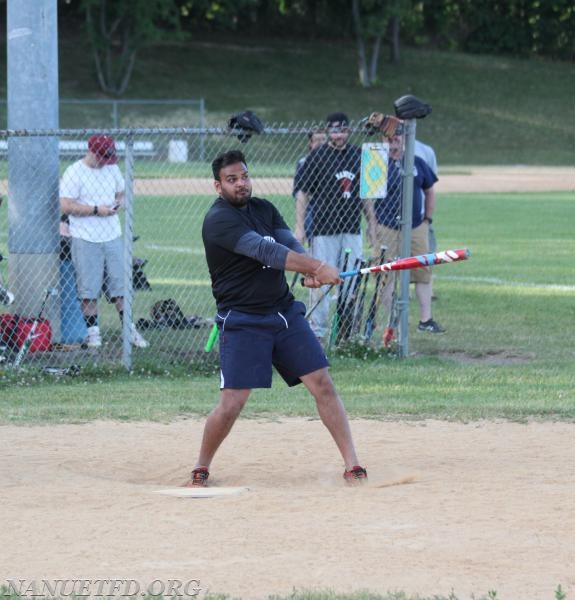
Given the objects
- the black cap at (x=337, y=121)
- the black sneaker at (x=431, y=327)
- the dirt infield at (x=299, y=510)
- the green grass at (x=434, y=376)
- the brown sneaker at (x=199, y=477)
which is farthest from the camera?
the black sneaker at (x=431, y=327)

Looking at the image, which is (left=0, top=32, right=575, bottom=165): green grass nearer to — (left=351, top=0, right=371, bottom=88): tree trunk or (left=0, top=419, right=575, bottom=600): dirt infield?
(left=351, top=0, right=371, bottom=88): tree trunk

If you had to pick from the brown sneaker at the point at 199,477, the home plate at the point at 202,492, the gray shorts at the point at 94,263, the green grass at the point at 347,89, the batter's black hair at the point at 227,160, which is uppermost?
the batter's black hair at the point at 227,160

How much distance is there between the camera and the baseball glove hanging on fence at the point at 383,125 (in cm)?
1136

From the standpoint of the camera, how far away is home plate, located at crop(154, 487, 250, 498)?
22.3 ft

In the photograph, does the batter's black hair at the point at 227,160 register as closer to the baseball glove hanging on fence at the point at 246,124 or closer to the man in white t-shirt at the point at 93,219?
the baseball glove hanging on fence at the point at 246,124

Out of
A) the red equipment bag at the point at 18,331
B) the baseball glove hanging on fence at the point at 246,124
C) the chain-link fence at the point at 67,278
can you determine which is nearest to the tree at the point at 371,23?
the chain-link fence at the point at 67,278

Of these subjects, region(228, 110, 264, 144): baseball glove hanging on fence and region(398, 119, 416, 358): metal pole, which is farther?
region(398, 119, 416, 358): metal pole

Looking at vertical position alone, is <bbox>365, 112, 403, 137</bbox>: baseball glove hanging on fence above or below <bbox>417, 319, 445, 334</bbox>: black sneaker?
above

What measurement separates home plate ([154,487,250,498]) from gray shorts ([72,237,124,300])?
15.4ft

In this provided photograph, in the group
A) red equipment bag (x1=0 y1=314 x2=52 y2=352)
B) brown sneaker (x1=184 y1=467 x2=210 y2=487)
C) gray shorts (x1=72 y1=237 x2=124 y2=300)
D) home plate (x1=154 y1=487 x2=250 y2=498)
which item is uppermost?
home plate (x1=154 y1=487 x2=250 y2=498)

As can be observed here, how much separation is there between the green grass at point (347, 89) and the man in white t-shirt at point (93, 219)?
31.1 m

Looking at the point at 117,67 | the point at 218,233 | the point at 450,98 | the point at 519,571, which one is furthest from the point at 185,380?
the point at 450,98

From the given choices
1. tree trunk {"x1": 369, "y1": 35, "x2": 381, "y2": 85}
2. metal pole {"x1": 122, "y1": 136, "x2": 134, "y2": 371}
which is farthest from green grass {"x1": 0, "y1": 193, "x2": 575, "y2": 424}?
tree trunk {"x1": 369, "y1": 35, "x2": 381, "y2": 85}

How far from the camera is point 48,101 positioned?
11438 mm
